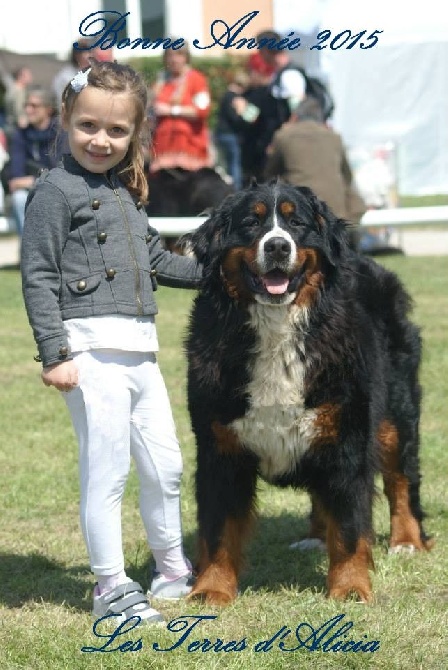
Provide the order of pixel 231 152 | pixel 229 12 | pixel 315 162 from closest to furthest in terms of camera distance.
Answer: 1. pixel 315 162
2. pixel 231 152
3. pixel 229 12

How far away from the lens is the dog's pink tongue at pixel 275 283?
4020mm

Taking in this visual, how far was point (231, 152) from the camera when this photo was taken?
17766 millimetres

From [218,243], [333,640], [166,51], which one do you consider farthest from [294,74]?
[333,640]

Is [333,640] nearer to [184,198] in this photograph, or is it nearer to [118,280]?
[118,280]

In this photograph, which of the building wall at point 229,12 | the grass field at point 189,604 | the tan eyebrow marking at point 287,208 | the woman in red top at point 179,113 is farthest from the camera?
the building wall at point 229,12

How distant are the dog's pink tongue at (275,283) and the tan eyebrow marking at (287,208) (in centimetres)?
24

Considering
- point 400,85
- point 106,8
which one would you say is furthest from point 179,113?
point 106,8

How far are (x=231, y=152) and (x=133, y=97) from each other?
45.7 feet

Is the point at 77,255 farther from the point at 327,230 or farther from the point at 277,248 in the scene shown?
the point at 327,230

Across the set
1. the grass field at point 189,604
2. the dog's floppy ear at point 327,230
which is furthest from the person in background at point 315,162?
the dog's floppy ear at point 327,230

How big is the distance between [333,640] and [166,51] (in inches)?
385

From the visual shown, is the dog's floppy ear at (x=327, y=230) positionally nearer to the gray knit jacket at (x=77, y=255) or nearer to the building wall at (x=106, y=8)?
the gray knit jacket at (x=77, y=255)

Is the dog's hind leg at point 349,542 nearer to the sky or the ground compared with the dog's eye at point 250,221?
nearer to the ground

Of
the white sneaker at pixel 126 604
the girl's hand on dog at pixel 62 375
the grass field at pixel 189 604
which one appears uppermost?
the girl's hand on dog at pixel 62 375
